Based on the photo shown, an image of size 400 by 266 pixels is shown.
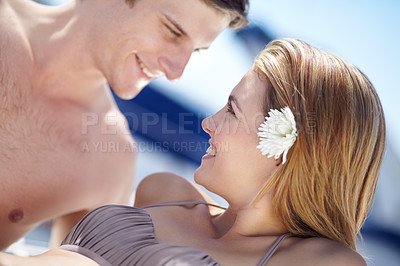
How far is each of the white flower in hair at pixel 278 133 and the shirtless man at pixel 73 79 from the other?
0.88 m

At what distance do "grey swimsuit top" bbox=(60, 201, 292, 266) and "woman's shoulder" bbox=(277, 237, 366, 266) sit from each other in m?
0.07

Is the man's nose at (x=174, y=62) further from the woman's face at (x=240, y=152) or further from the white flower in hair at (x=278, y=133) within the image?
the white flower in hair at (x=278, y=133)

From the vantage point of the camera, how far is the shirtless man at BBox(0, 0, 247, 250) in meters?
1.85

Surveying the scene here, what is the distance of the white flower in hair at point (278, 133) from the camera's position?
129 centimetres

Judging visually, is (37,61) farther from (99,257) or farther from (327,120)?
(327,120)

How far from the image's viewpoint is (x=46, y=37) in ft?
6.82

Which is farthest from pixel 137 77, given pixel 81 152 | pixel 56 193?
pixel 56 193

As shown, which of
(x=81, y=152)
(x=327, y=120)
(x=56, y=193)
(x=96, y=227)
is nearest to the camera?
(x=327, y=120)

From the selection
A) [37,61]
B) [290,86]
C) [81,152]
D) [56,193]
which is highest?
[290,86]

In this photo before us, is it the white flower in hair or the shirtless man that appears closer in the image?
the white flower in hair

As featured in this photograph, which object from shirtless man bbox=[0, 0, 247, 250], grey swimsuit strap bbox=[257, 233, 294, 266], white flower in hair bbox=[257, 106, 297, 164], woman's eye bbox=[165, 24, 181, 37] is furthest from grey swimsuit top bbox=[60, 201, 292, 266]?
woman's eye bbox=[165, 24, 181, 37]

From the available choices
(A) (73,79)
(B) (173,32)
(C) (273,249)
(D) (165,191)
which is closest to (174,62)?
(B) (173,32)

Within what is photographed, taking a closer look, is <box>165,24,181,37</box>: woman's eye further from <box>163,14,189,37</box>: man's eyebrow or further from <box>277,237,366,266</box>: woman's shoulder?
<box>277,237,366,266</box>: woman's shoulder

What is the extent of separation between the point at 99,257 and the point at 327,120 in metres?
0.87
